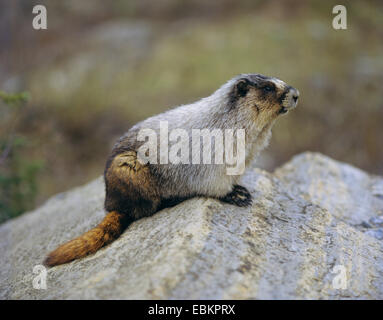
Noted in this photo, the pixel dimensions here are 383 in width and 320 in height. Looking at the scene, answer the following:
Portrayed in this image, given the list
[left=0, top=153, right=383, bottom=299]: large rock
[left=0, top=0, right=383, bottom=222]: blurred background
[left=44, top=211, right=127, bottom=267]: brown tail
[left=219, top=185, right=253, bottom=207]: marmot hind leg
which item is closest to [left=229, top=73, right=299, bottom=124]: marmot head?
[left=219, top=185, right=253, bottom=207]: marmot hind leg

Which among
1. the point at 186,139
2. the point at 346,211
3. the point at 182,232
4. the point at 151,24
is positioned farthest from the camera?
the point at 151,24

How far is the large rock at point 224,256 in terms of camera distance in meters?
3.30

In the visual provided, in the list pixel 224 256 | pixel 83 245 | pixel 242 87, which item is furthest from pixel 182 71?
pixel 224 256

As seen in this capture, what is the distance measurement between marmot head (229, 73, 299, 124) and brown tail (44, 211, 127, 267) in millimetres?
2340

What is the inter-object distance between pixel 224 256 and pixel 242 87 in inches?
93.2

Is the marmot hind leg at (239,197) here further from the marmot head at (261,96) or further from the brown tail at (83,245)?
the brown tail at (83,245)

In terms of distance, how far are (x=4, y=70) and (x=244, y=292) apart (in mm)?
20300

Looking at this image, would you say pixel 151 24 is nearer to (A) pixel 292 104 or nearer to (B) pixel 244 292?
(A) pixel 292 104

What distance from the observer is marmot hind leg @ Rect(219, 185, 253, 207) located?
473 centimetres
